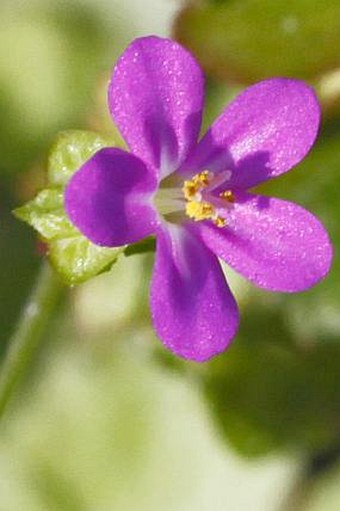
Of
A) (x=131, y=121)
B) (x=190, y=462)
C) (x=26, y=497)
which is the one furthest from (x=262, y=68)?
(x=26, y=497)

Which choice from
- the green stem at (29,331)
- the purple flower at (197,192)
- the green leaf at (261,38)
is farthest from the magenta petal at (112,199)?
the green leaf at (261,38)

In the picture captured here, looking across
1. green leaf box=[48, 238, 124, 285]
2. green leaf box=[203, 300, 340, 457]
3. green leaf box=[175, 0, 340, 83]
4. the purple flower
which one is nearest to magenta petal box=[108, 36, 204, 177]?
the purple flower

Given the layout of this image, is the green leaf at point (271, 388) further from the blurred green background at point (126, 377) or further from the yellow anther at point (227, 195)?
the yellow anther at point (227, 195)

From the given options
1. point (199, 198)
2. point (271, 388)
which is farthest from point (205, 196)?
point (271, 388)

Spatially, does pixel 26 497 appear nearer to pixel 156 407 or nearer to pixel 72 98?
pixel 156 407

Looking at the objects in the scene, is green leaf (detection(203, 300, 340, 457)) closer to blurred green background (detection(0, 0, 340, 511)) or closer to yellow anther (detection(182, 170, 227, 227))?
blurred green background (detection(0, 0, 340, 511))

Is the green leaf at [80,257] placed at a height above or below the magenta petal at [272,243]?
above

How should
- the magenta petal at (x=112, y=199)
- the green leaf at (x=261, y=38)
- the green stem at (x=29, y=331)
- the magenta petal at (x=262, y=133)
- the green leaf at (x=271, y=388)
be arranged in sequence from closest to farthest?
1. the magenta petal at (x=112, y=199)
2. the magenta petal at (x=262, y=133)
3. the green stem at (x=29, y=331)
4. the green leaf at (x=261, y=38)
5. the green leaf at (x=271, y=388)

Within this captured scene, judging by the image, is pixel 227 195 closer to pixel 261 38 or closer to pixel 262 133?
pixel 262 133
